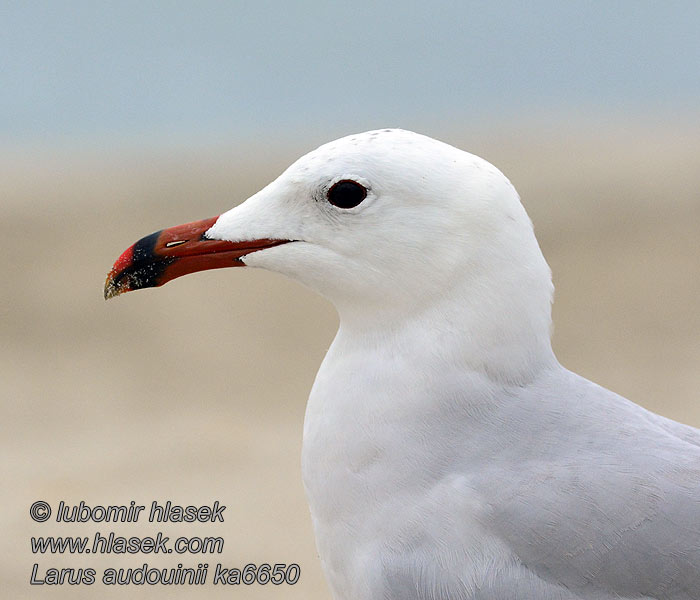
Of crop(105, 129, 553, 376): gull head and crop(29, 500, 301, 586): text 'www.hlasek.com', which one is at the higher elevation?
crop(105, 129, 553, 376): gull head

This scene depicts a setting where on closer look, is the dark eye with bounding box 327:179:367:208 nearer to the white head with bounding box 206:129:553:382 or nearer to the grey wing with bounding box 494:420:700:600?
the white head with bounding box 206:129:553:382

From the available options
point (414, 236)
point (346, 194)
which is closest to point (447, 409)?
point (414, 236)

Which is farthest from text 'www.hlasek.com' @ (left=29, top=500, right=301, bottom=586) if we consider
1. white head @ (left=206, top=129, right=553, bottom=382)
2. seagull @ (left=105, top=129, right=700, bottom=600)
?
white head @ (left=206, top=129, right=553, bottom=382)

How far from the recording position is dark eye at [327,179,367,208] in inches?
78.3

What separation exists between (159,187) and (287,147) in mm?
2450

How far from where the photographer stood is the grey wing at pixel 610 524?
71.8 inches

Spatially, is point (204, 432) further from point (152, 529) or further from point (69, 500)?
point (152, 529)

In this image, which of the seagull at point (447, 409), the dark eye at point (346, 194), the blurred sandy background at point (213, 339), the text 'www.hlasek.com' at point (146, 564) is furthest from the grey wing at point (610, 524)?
the blurred sandy background at point (213, 339)

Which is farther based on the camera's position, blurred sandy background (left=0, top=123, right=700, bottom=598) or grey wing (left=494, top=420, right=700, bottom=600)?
blurred sandy background (left=0, top=123, right=700, bottom=598)

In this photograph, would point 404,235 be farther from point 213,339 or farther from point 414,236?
point 213,339

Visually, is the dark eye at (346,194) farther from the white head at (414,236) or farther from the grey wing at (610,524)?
the grey wing at (610,524)

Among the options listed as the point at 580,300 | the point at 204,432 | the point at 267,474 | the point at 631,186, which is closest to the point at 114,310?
the point at 204,432

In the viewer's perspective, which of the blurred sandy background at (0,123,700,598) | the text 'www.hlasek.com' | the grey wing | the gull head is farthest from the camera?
the blurred sandy background at (0,123,700,598)

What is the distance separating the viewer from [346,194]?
78.6 inches
